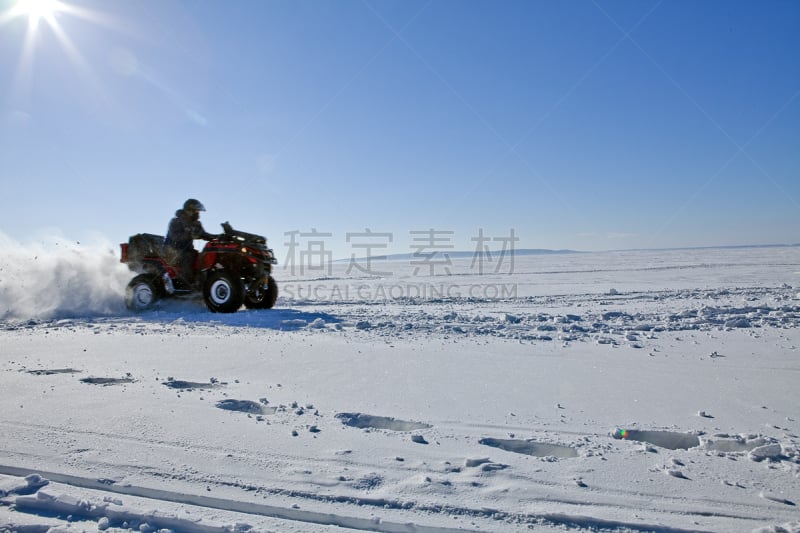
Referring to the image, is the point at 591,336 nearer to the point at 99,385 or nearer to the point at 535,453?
the point at 535,453

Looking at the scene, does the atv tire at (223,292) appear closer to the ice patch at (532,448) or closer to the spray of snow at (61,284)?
the spray of snow at (61,284)

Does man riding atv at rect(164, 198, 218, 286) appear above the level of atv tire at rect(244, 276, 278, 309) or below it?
above

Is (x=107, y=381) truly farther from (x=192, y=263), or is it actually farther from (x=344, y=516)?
(x=192, y=263)

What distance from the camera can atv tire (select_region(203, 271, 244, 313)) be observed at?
930 cm

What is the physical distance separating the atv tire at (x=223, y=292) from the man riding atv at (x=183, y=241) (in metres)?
0.72

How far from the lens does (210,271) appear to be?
9703 millimetres

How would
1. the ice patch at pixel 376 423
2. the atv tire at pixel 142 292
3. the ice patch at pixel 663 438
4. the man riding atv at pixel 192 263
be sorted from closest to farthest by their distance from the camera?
the ice patch at pixel 663 438 → the ice patch at pixel 376 423 → the man riding atv at pixel 192 263 → the atv tire at pixel 142 292

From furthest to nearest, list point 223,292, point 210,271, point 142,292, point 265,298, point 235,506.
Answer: point 265,298, point 142,292, point 210,271, point 223,292, point 235,506

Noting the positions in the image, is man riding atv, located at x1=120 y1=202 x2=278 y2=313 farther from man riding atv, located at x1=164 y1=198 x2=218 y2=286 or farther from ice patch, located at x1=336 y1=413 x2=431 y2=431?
ice patch, located at x1=336 y1=413 x2=431 y2=431

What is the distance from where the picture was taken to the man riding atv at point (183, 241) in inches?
390

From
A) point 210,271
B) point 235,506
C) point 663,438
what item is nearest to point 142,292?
point 210,271

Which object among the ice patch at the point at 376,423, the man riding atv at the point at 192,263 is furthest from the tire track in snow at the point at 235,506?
the man riding atv at the point at 192,263

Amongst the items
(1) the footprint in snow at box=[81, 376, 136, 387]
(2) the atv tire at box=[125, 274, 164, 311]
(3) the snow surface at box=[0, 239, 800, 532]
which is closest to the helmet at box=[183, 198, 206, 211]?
(2) the atv tire at box=[125, 274, 164, 311]

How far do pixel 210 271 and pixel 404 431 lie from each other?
7.69m
